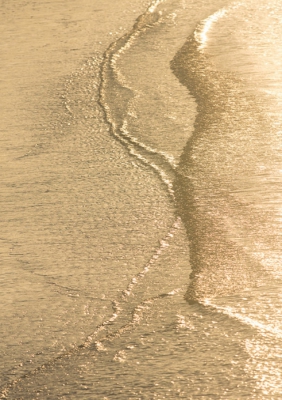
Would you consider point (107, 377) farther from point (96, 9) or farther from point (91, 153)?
point (96, 9)

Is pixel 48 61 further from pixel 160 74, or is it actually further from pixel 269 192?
pixel 269 192

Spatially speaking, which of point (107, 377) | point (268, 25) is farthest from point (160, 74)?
point (107, 377)

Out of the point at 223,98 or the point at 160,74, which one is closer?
the point at 223,98

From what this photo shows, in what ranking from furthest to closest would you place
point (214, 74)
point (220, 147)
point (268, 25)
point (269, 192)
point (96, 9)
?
point (96, 9) < point (268, 25) < point (214, 74) < point (220, 147) < point (269, 192)

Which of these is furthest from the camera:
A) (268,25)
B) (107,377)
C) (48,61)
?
(268,25)

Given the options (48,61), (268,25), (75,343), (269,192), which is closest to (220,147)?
(269,192)

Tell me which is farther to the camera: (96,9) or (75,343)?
(96,9)
